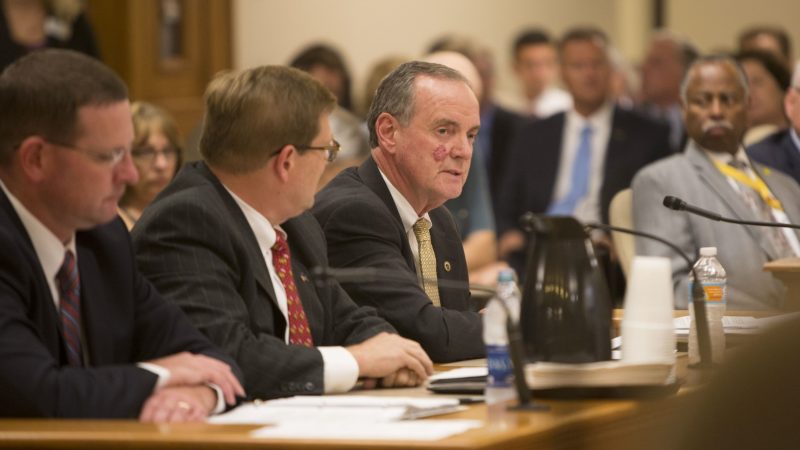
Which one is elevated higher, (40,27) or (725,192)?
(40,27)

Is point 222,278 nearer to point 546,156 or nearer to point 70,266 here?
point 70,266

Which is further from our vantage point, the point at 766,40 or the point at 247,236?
the point at 766,40

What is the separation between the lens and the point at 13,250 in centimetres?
226

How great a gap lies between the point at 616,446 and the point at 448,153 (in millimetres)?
1424

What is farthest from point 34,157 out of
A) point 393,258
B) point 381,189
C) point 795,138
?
point 795,138

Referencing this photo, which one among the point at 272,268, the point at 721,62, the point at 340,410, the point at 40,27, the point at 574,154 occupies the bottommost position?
the point at 340,410

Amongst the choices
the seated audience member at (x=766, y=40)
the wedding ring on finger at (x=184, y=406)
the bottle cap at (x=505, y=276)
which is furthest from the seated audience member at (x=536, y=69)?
the wedding ring on finger at (x=184, y=406)

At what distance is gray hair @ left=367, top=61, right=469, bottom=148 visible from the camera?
3.59 m

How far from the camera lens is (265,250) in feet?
9.52

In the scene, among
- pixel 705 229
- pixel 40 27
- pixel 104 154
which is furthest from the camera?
pixel 40 27

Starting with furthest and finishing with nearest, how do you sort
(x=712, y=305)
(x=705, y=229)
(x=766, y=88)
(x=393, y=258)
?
(x=766, y=88)
(x=705, y=229)
(x=393, y=258)
(x=712, y=305)

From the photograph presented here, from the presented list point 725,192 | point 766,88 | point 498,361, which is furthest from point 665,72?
point 498,361

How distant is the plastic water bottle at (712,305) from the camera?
2932mm

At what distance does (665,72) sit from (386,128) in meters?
6.94
